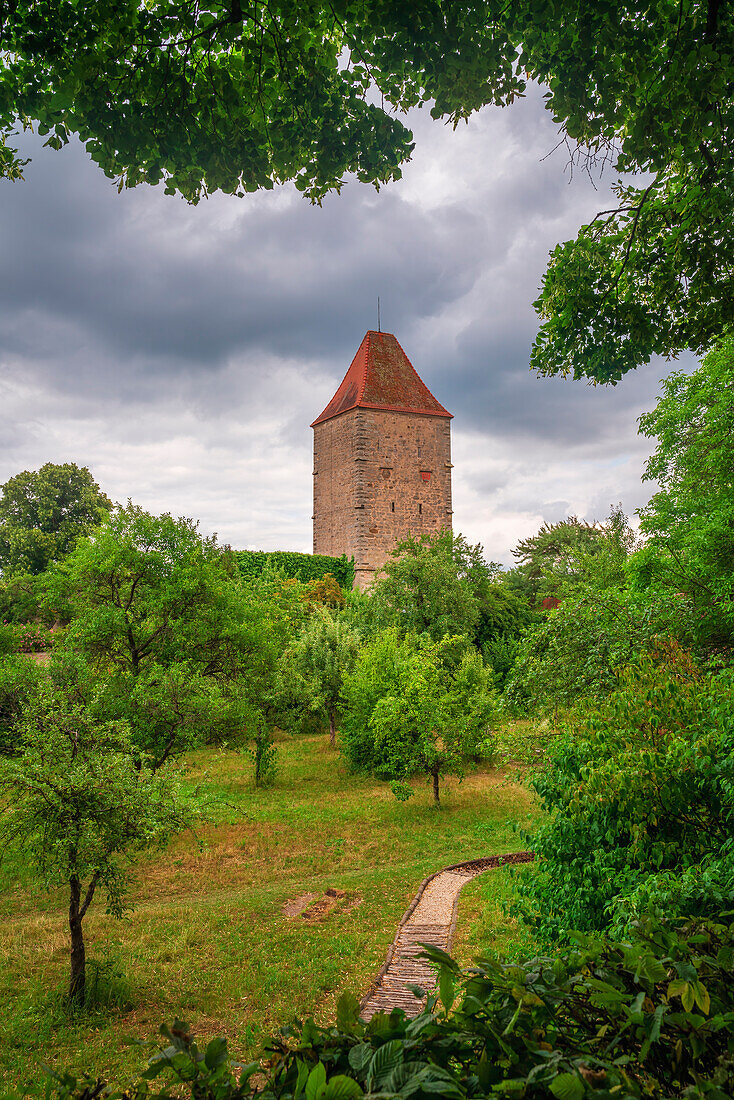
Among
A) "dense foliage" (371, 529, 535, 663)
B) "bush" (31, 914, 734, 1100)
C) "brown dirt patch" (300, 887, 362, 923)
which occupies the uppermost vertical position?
"dense foliage" (371, 529, 535, 663)

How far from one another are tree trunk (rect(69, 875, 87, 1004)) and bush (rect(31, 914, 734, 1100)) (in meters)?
8.63

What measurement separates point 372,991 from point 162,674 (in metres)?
8.04

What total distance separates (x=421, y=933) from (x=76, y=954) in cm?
531

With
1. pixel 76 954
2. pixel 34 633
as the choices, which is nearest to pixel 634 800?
pixel 76 954

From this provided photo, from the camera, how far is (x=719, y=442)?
15.7 metres

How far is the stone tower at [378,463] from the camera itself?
3753cm

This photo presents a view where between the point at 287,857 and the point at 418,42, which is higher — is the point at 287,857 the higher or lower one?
the lower one

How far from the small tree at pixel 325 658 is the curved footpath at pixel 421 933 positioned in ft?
36.2

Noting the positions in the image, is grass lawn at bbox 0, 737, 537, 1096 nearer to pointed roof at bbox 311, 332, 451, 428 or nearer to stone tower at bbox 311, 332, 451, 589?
stone tower at bbox 311, 332, 451, 589

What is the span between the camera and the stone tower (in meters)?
37.5

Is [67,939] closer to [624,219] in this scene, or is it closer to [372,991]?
[372,991]

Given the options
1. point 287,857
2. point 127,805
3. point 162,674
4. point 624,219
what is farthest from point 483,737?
point 624,219

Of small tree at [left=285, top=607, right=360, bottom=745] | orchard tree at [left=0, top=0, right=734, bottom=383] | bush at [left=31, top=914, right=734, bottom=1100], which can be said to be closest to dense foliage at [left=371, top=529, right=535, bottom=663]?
small tree at [left=285, top=607, right=360, bottom=745]

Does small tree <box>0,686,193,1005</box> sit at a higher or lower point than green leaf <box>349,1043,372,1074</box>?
lower
